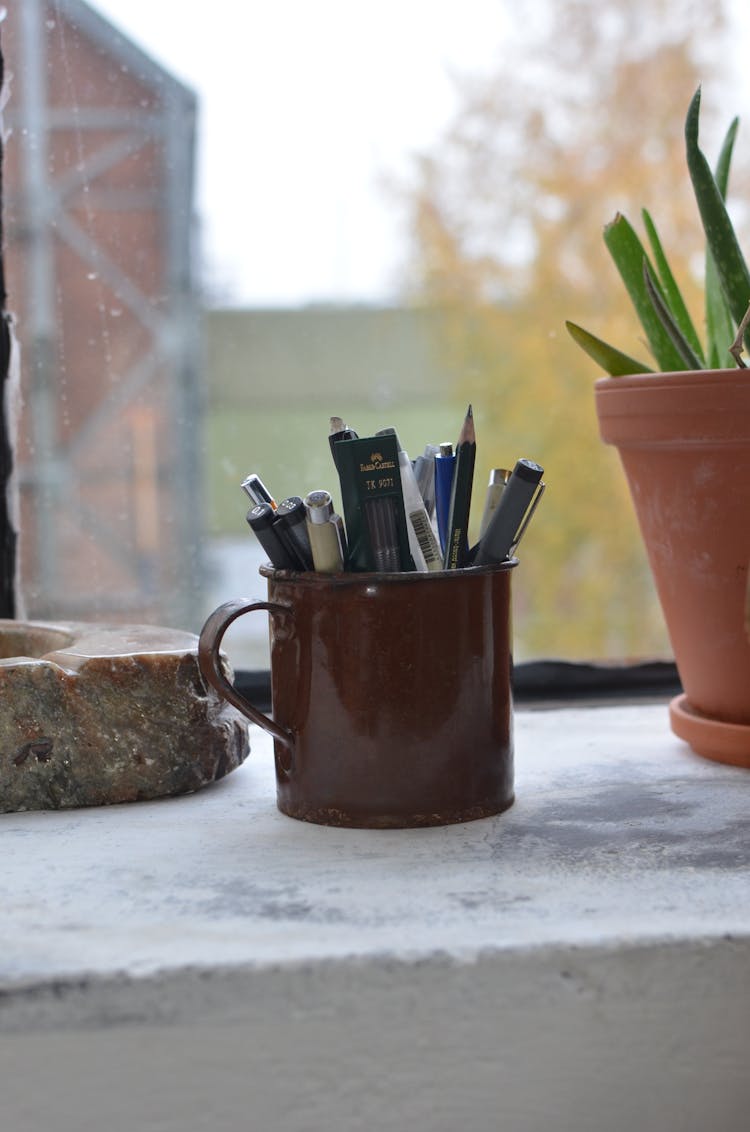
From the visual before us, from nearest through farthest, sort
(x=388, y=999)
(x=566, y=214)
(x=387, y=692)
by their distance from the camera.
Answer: (x=388, y=999), (x=387, y=692), (x=566, y=214)

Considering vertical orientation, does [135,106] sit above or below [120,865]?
above

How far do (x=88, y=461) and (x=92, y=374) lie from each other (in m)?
0.07

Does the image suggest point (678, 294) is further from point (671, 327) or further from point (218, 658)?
point (218, 658)

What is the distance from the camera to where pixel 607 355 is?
0.66 metres

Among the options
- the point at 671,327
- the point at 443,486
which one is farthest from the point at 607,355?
the point at 443,486

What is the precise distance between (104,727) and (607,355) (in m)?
0.34

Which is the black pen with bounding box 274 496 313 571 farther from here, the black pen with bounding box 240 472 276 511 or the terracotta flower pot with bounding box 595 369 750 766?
the terracotta flower pot with bounding box 595 369 750 766

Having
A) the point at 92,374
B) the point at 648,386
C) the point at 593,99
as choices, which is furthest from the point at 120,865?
the point at 593,99

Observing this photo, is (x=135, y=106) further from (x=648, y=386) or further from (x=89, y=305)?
(x=648, y=386)

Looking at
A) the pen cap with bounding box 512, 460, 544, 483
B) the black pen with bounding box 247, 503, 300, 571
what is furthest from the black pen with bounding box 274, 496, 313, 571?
the pen cap with bounding box 512, 460, 544, 483

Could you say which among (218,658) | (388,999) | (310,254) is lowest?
(388,999)

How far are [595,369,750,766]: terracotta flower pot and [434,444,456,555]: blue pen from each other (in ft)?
0.37

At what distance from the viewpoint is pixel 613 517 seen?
1034mm

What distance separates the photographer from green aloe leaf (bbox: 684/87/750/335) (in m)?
0.61
